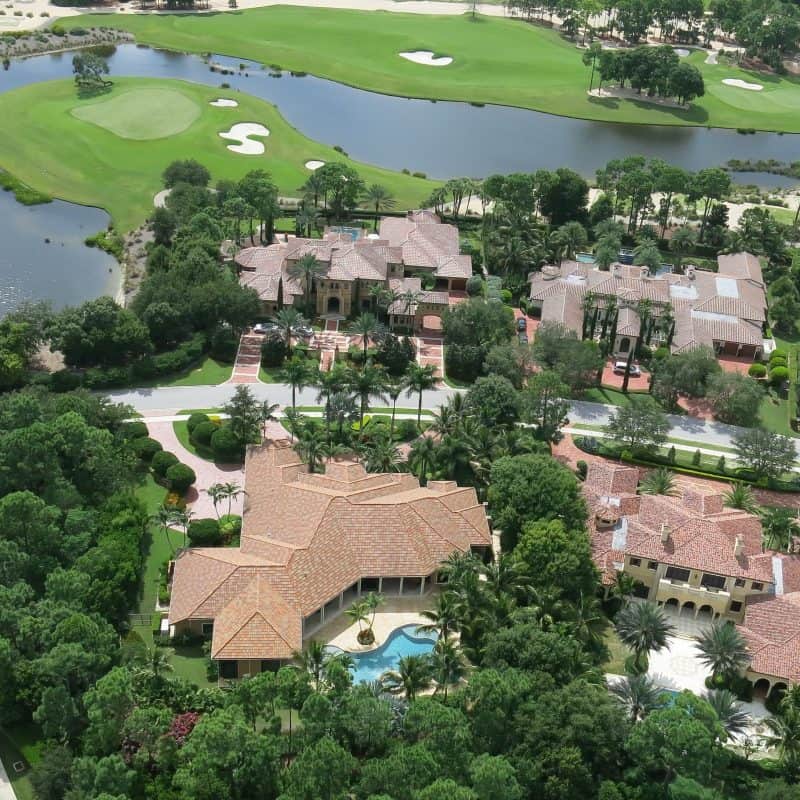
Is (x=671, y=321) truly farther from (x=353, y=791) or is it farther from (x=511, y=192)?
(x=353, y=791)

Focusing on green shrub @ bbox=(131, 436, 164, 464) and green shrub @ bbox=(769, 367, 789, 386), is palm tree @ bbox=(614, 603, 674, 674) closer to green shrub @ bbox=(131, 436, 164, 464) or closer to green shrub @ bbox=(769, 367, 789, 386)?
green shrub @ bbox=(131, 436, 164, 464)

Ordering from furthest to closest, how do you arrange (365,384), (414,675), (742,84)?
(742,84) < (365,384) < (414,675)

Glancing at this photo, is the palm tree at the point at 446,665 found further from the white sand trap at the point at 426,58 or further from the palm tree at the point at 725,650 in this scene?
the white sand trap at the point at 426,58

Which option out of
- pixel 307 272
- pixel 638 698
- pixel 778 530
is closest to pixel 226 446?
pixel 307 272

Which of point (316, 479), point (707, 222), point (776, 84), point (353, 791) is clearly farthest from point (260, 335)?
point (776, 84)

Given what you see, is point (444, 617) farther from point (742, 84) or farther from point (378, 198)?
point (742, 84)

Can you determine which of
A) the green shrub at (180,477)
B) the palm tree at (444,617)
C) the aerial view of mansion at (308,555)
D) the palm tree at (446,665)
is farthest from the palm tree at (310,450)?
the palm tree at (446,665)
